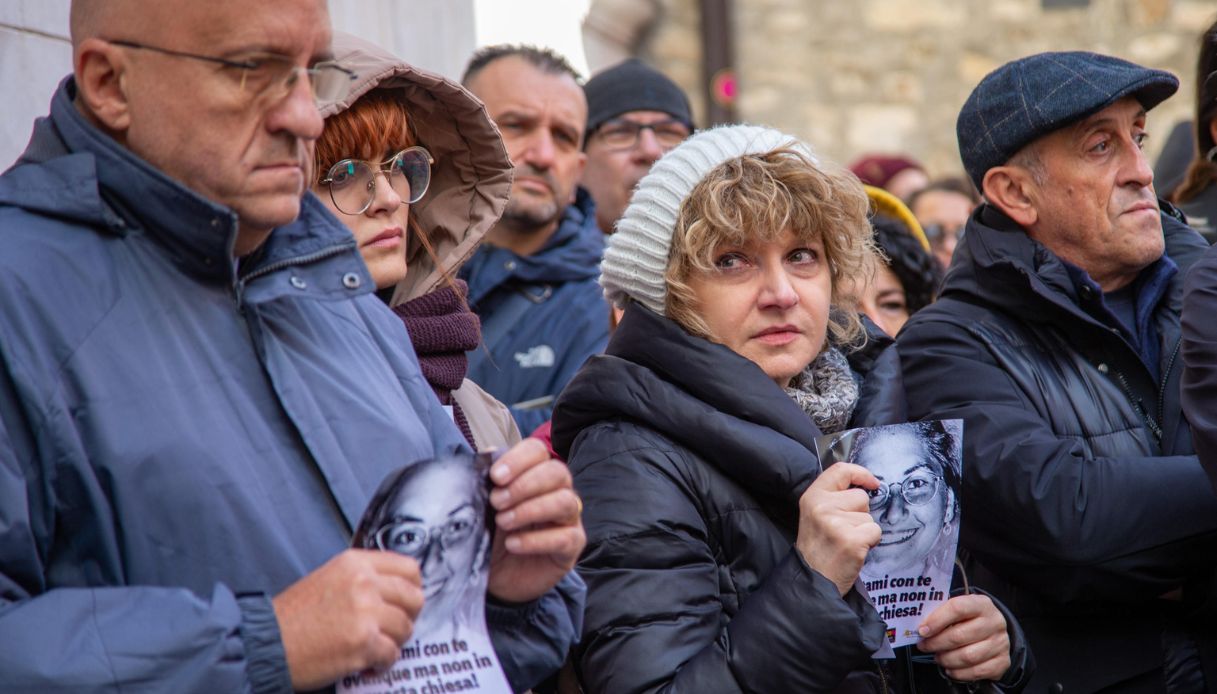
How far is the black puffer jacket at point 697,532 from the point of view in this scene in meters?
2.47

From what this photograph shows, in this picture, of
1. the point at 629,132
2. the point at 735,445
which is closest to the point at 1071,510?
the point at 735,445

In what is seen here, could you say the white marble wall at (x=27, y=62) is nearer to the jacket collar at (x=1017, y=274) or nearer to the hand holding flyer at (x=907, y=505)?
the hand holding flyer at (x=907, y=505)

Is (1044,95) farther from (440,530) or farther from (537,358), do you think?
(440,530)

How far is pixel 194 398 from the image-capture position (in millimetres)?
1842

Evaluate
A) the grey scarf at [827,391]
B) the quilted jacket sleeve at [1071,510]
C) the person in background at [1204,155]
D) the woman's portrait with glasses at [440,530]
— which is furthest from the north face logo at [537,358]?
the woman's portrait with glasses at [440,530]

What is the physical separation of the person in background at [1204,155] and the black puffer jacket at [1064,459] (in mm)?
547

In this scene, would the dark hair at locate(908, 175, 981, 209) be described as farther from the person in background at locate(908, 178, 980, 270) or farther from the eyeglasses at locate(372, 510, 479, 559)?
the eyeglasses at locate(372, 510, 479, 559)

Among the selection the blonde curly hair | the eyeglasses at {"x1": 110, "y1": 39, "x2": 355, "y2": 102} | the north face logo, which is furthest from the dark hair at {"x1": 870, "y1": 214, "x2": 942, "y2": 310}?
the eyeglasses at {"x1": 110, "y1": 39, "x2": 355, "y2": 102}

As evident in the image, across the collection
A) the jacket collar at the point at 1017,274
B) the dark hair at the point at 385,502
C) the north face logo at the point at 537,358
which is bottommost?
the north face logo at the point at 537,358

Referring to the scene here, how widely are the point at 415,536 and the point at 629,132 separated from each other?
13.5ft

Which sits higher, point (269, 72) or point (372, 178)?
point (269, 72)

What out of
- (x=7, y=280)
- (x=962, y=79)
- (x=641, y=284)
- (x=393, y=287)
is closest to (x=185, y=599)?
(x=7, y=280)

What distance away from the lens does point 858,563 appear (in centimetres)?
249

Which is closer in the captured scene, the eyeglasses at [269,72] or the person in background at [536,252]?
the eyeglasses at [269,72]
